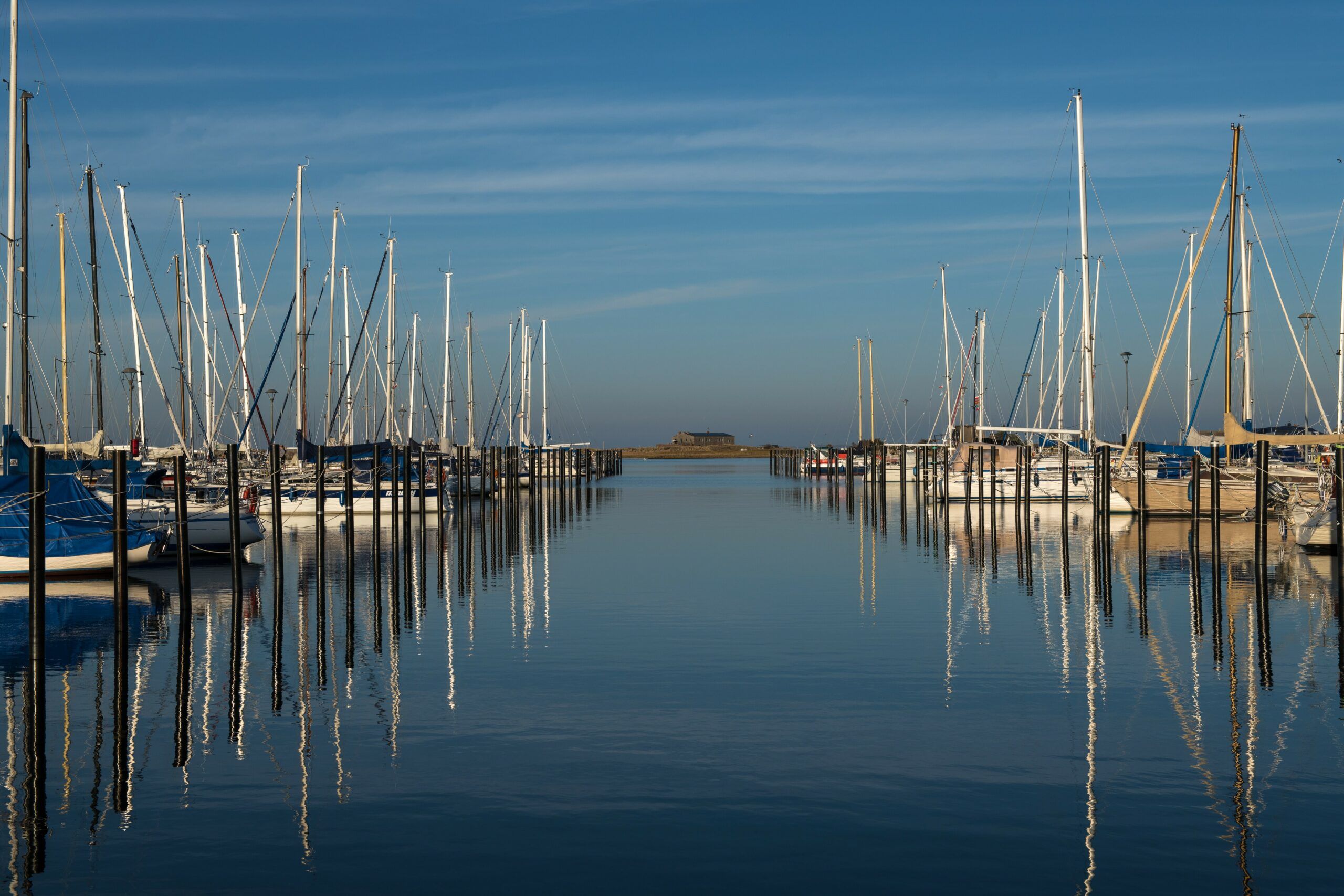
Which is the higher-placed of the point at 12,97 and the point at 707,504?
the point at 12,97

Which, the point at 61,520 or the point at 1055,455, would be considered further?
the point at 1055,455

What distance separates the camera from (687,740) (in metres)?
14.3

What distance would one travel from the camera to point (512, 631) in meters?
23.0

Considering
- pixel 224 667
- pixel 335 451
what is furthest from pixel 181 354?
pixel 224 667

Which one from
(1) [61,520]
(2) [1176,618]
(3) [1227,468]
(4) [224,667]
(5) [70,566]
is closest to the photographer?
(4) [224,667]

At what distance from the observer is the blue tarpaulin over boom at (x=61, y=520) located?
27.3 metres

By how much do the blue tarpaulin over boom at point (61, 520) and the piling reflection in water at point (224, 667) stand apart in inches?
36.5

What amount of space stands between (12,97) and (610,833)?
24.3 metres

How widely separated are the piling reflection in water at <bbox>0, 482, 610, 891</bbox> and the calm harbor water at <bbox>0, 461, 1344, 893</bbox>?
0.08 meters

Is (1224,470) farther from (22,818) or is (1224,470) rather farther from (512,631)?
(22,818)

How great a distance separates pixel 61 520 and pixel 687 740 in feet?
63.5

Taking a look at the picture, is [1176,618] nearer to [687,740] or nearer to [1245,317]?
[687,740]

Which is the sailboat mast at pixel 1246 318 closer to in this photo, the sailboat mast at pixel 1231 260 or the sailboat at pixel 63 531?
the sailboat mast at pixel 1231 260

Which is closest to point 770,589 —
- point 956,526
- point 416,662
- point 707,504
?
point 416,662
